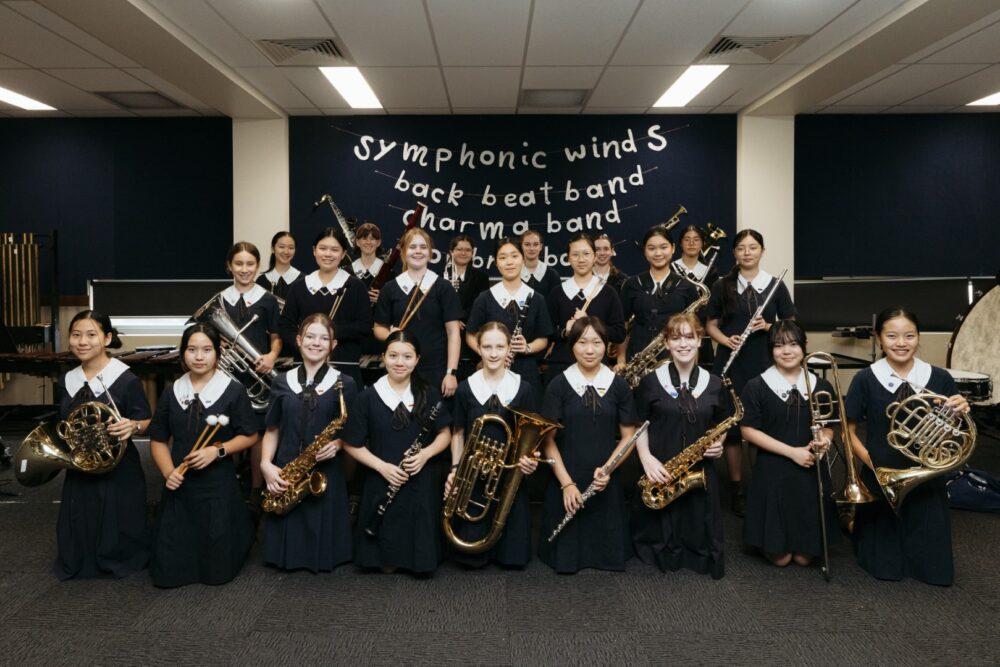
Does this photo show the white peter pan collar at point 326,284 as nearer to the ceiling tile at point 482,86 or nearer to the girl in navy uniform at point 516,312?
the girl in navy uniform at point 516,312

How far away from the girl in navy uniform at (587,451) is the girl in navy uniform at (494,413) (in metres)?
0.15

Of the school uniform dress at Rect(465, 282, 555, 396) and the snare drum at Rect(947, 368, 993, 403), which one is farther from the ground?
the school uniform dress at Rect(465, 282, 555, 396)

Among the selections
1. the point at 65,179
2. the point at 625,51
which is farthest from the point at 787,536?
the point at 65,179

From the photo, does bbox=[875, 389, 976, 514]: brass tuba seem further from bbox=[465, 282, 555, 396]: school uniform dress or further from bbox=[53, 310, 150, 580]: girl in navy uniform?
bbox=[53, 310, 150, 580]: girl in navy uniform

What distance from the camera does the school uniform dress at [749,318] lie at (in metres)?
4.29

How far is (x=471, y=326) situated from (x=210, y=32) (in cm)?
305

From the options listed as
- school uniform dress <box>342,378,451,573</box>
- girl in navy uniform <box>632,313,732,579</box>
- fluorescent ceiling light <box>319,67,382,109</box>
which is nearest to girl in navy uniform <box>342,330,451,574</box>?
school uniform dress <box>342,378,451,573</box>

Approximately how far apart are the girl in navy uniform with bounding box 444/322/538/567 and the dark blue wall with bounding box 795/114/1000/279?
5.50 metres

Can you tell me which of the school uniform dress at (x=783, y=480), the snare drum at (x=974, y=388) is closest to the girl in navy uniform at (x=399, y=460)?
the school uniform dress at (x=783, y=480)

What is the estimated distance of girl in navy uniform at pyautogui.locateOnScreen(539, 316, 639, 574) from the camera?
3385 mm

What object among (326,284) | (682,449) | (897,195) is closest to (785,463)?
(682,449)

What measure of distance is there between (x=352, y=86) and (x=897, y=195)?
19.9 ft

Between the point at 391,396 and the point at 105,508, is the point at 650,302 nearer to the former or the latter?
the point at 391,396

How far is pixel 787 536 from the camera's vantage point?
11.1 ft
